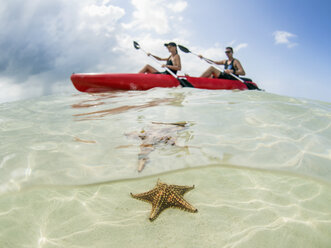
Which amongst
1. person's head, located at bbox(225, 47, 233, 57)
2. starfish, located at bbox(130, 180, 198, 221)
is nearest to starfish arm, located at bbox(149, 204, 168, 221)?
starfish, located at bbox(130, 180, 198, 221)

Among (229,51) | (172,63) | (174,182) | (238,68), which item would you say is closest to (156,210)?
(174,182)

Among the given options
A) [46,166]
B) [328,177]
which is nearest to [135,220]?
[46,166]

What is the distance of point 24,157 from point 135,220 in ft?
6.93

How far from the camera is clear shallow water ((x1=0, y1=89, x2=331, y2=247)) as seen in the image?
158cm

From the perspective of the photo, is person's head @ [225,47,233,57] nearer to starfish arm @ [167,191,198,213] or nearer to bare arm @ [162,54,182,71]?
bare arm @ [162,54,182,71]

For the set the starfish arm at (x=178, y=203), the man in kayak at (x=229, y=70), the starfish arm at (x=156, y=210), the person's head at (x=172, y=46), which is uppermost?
the person's head at (x=172, y=46)

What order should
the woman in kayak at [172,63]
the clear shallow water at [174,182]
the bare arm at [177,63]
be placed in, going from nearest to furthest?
1. the clear shallow water at [174,182]
2. the woman in kayak at [172,63]
3. the bare arm at [177,63]

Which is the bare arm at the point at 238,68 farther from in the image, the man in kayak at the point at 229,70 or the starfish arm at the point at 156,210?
the starfish arm at the point at 156,210

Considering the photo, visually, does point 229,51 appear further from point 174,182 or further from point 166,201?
point 166,201

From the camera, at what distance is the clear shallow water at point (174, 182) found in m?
1.58

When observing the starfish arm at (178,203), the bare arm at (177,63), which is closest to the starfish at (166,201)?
the starfish arm at (178,203)

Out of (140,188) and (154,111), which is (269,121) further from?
(140,188)

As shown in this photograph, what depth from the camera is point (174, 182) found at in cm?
225

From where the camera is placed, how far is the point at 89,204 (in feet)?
6.41
